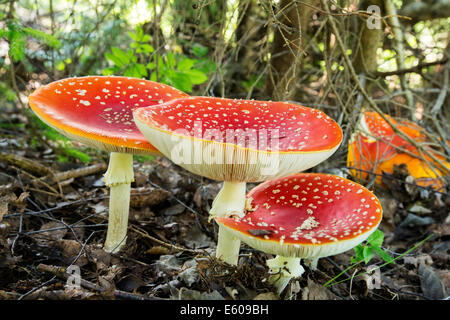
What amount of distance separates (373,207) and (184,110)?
4.70 ft

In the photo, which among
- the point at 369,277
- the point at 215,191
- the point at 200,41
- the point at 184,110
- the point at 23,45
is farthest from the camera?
the point at 200,41

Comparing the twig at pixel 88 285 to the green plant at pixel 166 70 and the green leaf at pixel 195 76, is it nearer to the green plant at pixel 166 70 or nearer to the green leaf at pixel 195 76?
the green plant at pixel 166 70

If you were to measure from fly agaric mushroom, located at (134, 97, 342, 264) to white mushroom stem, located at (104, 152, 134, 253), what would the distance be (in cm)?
77

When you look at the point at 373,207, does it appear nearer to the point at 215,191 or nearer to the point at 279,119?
the point at 279,119

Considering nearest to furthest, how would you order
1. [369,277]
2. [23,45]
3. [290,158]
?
[290,158] < [369,277] < [23,45]

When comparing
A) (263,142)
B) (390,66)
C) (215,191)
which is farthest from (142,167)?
(390,66)

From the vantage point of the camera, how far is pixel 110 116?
9.67ft

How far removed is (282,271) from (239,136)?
39.4 inches

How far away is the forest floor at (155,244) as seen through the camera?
266 cm

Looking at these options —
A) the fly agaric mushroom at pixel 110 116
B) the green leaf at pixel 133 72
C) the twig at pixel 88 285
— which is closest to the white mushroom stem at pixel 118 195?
the fly agaric mushroom at pixel 110 116

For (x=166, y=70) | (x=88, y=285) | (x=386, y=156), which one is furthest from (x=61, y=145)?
(x=386, y=156)

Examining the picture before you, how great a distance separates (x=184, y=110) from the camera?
8.52ft

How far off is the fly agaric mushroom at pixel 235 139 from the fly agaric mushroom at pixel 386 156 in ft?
6.90
